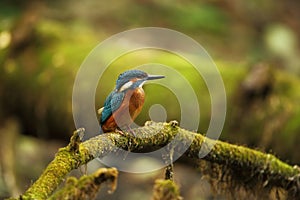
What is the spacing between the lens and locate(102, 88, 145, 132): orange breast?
3.00m

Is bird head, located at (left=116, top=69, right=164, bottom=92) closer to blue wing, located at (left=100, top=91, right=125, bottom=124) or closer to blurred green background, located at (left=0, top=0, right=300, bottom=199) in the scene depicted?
blue wing, located at (left=100, top=91, right=125, bottom=124)

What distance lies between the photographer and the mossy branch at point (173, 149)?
248cm

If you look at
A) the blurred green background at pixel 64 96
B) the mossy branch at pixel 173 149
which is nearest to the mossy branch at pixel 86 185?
the mossy branch at pixel 173 149

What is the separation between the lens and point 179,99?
5.45 meters

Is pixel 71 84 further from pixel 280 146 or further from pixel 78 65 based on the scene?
pixel 280 146

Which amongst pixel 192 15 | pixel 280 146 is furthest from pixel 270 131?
pixel 192 15

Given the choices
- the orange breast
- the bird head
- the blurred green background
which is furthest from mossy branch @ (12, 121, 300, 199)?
the blurred green background

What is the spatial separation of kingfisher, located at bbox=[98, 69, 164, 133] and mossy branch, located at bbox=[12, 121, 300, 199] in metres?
0.10

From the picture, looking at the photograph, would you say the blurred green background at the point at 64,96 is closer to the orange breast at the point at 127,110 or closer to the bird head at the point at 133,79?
the orange breast at the point at 127,110

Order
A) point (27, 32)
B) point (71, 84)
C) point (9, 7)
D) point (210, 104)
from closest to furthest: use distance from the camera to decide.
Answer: point (210, 104) < point (71, 84) < point (27, 32) < point (9, 7)

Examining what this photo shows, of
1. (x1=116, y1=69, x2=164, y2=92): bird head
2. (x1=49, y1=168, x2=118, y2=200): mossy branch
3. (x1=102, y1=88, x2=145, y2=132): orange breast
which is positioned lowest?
(x1=49, y1=168, x2=118, y2=200): mossy branch

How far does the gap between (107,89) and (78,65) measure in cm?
55

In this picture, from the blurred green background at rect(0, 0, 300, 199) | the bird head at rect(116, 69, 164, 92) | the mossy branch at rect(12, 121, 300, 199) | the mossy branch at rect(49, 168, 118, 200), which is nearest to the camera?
the mossy branch at rect(49, 168, 118, 200)

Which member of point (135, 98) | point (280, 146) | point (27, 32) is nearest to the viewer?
point (135, 98)
